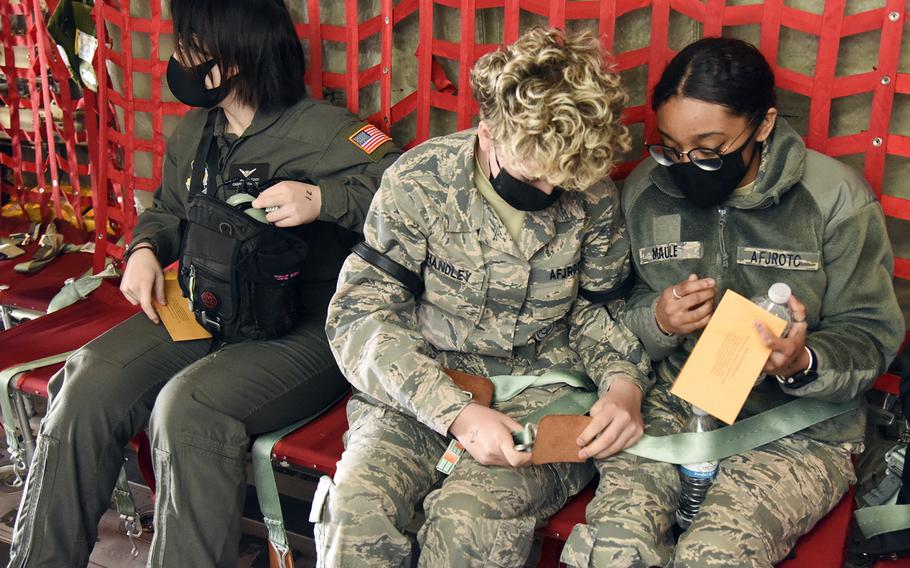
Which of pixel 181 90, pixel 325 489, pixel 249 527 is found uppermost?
pixel 181 90

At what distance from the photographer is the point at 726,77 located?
1.92 metres

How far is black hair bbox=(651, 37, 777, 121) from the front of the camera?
6.30ft

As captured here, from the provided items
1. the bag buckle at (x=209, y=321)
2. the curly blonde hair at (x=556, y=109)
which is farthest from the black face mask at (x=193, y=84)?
the curly blonde hair at (x=556, y=109)

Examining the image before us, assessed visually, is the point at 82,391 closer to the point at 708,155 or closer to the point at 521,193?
the point at 521,193

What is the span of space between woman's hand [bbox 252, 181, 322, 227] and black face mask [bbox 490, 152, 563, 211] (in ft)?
2.04

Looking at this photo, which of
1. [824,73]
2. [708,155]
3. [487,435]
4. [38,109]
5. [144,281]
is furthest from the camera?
[38,109]

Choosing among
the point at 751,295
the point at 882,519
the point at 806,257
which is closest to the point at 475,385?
the point at 751,295

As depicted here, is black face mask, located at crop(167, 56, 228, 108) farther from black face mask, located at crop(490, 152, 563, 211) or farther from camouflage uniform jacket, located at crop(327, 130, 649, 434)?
black face mask, located at crop(490, 152, 563, 211)

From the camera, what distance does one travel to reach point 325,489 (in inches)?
73.8

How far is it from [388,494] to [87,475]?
95cm

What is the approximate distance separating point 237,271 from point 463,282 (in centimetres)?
62

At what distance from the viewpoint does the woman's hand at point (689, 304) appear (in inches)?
74.7

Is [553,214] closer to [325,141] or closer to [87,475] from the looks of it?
[325,141]

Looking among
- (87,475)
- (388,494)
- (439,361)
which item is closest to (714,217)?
(439,361)
